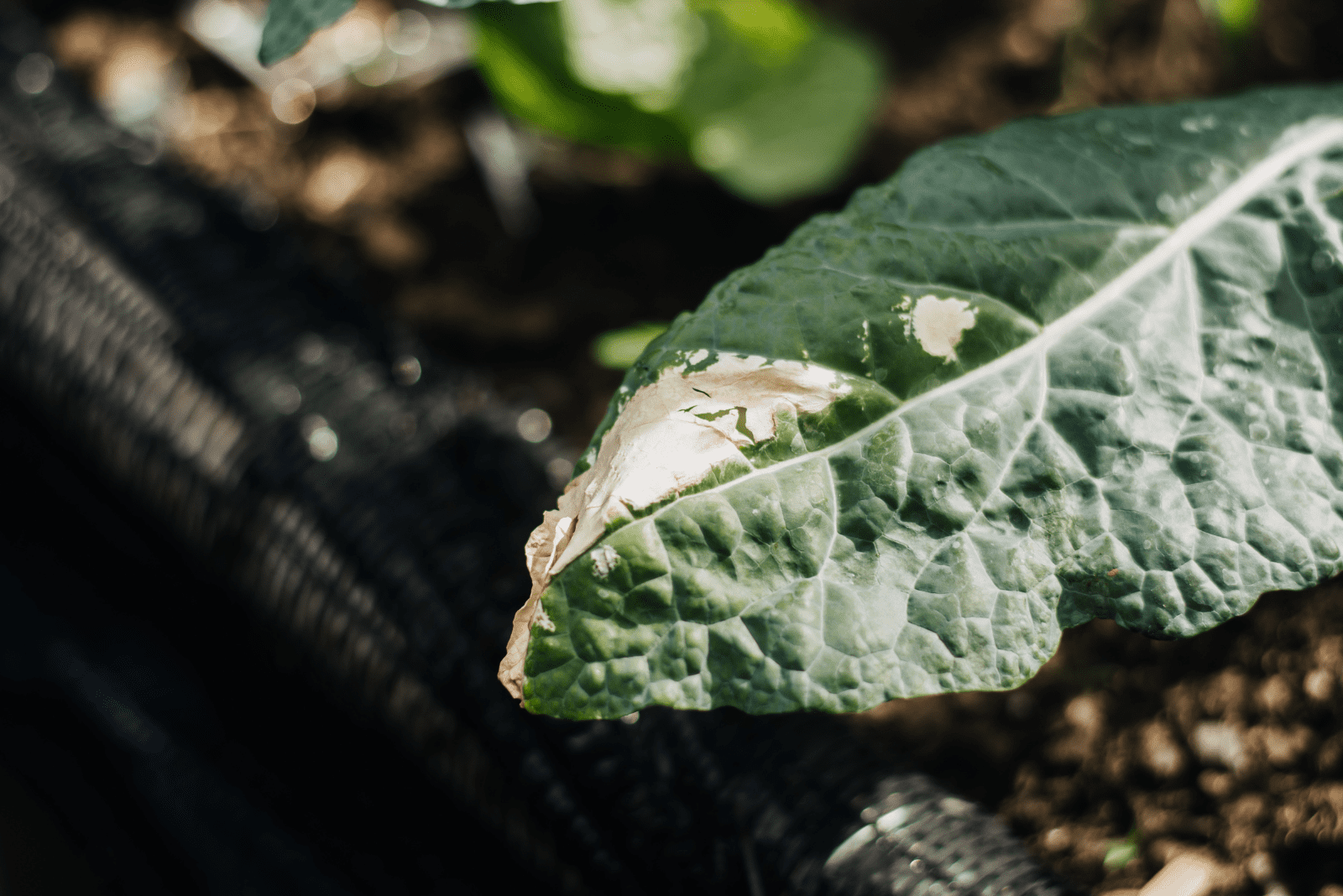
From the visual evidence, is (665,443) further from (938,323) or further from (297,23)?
(297,23)

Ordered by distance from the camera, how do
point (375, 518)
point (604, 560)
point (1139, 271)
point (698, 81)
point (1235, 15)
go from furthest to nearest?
1. point (698, 81)
2. point (1235, 15)
3. point (375, 518)
4. point (1139, 271)
5. point (604, 560)

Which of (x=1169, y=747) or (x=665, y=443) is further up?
(x=665, y=443)

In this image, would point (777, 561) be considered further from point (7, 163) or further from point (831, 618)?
point (7, 163)

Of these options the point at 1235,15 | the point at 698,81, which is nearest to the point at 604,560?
the point at 698,81

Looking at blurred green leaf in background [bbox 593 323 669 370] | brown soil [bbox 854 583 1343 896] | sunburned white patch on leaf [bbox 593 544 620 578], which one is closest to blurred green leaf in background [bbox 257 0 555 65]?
blurred green leaf in background [bbox 593 323 669 370]

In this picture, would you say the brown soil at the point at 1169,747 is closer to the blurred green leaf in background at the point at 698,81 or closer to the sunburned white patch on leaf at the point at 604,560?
the sunburned white patch on leaf at the point at 604,560

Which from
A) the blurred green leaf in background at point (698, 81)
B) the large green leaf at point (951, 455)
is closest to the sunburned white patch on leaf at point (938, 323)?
the large green leaf at point (951, 455)

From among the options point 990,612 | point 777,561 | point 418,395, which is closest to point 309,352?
point 418,395
